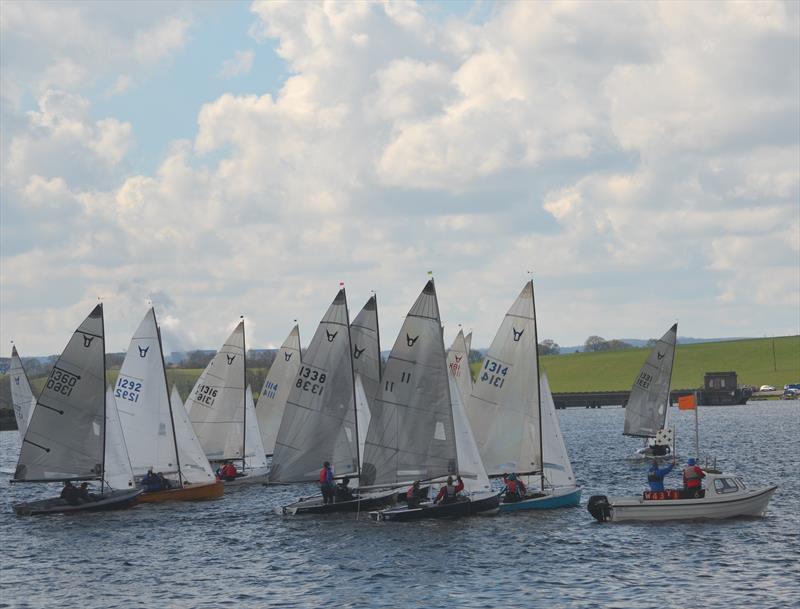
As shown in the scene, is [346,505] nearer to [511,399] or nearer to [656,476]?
[511,399]

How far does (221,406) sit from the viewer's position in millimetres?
81062

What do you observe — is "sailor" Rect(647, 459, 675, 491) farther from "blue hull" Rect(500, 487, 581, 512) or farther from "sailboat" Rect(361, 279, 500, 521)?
"sailboat" Rect(361, 279, 500, 521)

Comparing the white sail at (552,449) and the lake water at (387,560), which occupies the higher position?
the white sail at (552,449)

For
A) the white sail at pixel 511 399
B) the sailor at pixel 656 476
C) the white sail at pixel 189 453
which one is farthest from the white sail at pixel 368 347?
the sailor at pixel 656 476

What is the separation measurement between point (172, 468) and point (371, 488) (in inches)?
640

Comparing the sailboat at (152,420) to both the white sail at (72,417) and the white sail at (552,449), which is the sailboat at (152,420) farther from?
the white sail at (552,449)

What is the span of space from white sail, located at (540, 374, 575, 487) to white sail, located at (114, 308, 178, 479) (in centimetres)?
→ 2144

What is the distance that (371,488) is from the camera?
58.0 m

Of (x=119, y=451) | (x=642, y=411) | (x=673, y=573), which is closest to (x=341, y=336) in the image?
(x=119, y=451)

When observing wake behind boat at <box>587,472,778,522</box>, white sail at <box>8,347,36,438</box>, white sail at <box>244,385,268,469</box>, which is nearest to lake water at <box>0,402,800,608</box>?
wake behind boat at <box>587,472,778,522</box>

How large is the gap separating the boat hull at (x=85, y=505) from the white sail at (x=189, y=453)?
6.72 metres

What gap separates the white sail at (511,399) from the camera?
61.0m

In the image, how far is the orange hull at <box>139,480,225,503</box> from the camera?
2665 inches

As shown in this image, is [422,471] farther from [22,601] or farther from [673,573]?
[22,601]
